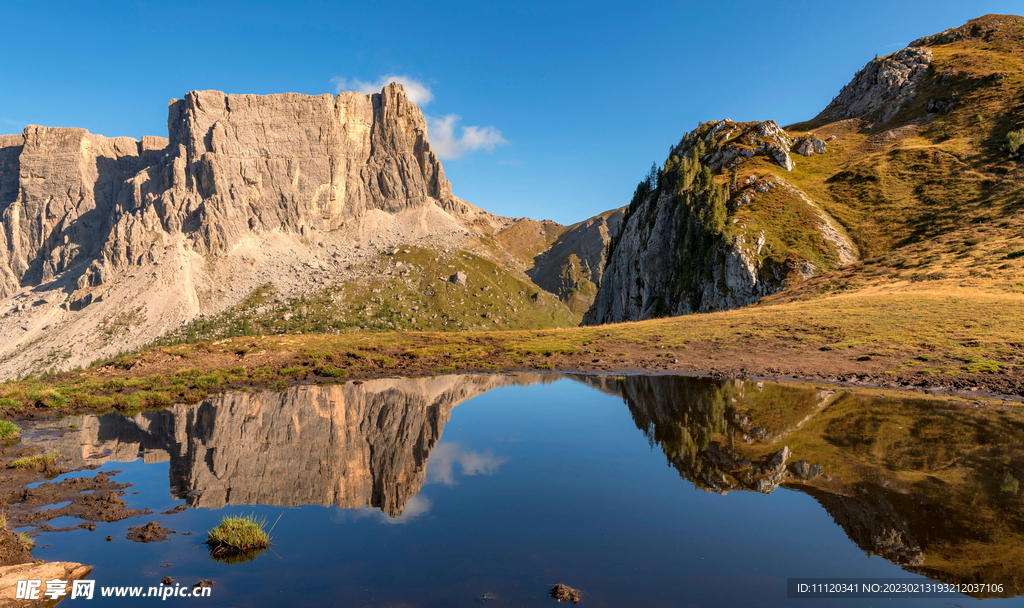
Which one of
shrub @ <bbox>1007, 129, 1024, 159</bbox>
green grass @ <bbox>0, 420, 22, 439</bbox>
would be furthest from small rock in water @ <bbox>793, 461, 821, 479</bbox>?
shrub @ <bbox>1007, 129, 1024, 159</bbox>

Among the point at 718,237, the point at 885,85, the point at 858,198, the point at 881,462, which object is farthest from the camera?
the point at 885,85

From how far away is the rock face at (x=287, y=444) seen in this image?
14.8 m

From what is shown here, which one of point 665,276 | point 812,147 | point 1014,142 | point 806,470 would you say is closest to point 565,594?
point 806,470

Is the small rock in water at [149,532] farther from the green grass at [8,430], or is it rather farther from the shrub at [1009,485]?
the shrub at [1009,485]

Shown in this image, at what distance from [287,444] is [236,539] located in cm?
923

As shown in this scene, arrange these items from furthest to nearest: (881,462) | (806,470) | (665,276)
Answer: (665,276) < (881,462) < (806,470)

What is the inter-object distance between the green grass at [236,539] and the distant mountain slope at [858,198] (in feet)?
213

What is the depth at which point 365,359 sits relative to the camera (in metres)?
42.1

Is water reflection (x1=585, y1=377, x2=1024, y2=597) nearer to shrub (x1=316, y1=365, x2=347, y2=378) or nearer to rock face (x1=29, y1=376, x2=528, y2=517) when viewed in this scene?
rock face (x1=29, y1=376, x2=528, y2=517)

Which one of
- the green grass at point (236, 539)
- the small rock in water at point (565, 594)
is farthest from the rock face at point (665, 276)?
the green grass at point (236, 539)

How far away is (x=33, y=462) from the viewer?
55.1ft

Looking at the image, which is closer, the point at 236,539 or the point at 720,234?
the point at 236,539

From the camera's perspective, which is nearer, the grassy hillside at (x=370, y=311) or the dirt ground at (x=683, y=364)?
the dirt ground at (x=683, y=364)

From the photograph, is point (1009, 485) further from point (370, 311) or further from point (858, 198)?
point (370, 311)
